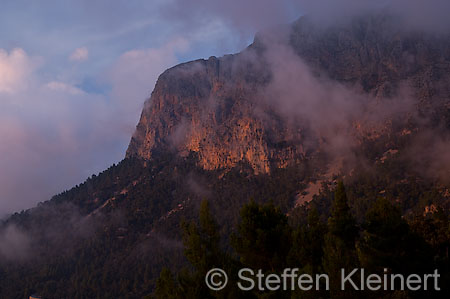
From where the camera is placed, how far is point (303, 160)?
184625mm

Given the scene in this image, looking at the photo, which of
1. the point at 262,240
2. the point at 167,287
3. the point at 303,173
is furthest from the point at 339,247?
the point at 303,173

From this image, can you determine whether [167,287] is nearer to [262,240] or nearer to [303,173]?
[262,240]

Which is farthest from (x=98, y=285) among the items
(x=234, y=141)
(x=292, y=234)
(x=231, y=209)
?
(x=292, y=234)

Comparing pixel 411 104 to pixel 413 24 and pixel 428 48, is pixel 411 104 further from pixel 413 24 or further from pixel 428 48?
pixel 413 24

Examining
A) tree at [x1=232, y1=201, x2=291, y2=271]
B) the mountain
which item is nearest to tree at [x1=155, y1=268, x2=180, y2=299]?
tree at [x1=232, y1=201, x2=291, y2=271]

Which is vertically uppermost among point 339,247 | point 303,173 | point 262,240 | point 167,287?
point 303,173

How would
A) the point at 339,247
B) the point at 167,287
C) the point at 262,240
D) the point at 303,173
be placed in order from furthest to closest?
the point at 303,173
the point at 167,287
the point at 262,240
the point at 339,247

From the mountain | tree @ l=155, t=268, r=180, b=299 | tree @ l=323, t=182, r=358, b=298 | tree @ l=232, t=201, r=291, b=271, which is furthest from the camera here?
the mountain

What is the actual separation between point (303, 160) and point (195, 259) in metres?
156

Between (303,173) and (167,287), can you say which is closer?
(167,287)

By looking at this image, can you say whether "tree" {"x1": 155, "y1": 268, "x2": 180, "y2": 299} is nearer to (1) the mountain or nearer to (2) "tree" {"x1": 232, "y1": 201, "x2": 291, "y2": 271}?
(2) "tree" {"x1": 232, "y1": 201, "x2": 291, "y2": 271}

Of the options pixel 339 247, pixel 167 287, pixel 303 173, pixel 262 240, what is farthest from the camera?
pixel 303 173

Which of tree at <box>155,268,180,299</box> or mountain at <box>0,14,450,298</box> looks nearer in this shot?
tree at <box>155,268,180,299</box>

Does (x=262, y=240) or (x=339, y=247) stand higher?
(x=262, y=240)
